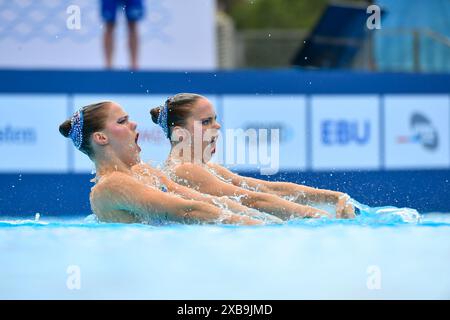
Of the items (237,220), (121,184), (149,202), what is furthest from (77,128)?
(237,220)

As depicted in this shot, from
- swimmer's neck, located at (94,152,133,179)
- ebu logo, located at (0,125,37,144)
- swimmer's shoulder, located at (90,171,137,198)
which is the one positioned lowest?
swimmer's shoulder, located at (90,171,137,198)

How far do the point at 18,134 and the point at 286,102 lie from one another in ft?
7.57

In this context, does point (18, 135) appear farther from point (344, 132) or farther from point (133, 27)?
point (344, 132)

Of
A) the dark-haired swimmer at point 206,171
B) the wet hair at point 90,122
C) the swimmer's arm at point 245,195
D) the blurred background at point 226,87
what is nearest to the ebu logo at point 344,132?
the blurred background at point 226,87

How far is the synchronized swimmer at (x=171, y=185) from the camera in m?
3.31

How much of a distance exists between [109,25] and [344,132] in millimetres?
2336

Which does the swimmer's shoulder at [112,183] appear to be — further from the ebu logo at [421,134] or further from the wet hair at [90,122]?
the ebu logo at [421,134]

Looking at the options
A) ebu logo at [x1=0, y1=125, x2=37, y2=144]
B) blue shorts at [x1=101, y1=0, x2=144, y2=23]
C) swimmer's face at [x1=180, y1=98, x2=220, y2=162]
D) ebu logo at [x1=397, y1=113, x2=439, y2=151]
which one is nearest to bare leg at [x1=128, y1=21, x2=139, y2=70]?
blue shorts at [x1=101, y1=0, x2=144, y2=23]

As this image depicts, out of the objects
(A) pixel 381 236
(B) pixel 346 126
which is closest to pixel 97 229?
(A) pixel 381 236

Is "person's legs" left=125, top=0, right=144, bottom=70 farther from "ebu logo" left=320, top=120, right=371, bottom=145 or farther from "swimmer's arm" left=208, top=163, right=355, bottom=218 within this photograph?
"swimmer's arm" left=208, top=163, right=355, bottom=218

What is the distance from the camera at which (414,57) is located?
8.35 m

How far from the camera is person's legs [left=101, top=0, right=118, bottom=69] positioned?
25.0 feet

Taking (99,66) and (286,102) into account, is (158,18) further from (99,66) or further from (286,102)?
(286,102)

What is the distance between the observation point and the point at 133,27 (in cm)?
777
